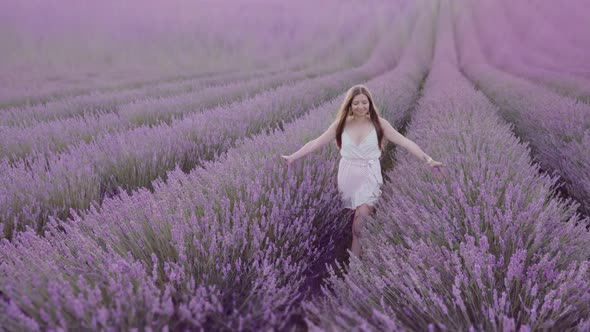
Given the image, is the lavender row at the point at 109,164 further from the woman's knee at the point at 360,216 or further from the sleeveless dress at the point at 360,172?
the woman's knee at the point at 360,216

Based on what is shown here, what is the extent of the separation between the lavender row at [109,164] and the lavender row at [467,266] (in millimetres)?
1649

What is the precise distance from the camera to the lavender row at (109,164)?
2309mm

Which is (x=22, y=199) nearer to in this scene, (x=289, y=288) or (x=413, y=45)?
(x=289, y=288)

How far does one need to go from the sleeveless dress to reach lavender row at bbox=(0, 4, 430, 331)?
0.11 meters

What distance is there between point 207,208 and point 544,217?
4.92 ft

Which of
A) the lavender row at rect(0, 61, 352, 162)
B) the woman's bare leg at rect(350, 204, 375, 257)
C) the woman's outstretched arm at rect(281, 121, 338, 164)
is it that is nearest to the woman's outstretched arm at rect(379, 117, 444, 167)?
the woman's outstretched arm at rect(281, 121, 338, 164)

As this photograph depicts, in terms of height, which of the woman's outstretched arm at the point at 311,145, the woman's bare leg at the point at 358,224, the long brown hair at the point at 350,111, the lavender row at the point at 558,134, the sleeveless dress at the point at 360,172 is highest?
the long brown hair at the point at 350,111

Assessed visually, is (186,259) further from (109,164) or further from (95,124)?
(95,124)

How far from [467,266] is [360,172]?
1073 mm

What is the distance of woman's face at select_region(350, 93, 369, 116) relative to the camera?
2.24 meters

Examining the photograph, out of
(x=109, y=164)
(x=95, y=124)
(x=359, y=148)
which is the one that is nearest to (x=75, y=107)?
(x=95, y=124)

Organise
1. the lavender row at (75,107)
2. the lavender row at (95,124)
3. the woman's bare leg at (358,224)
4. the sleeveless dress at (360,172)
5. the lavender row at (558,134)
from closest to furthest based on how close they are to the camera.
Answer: the woman's bare leg at (358,224), the sleeveless dress at (360,172), the lavender row at (558,134), the lavender row at (95,124), the lavender row at (75,107)

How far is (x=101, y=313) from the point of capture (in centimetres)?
92

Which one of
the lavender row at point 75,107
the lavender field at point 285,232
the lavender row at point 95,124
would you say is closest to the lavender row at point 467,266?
the lavender field at point 285,232
